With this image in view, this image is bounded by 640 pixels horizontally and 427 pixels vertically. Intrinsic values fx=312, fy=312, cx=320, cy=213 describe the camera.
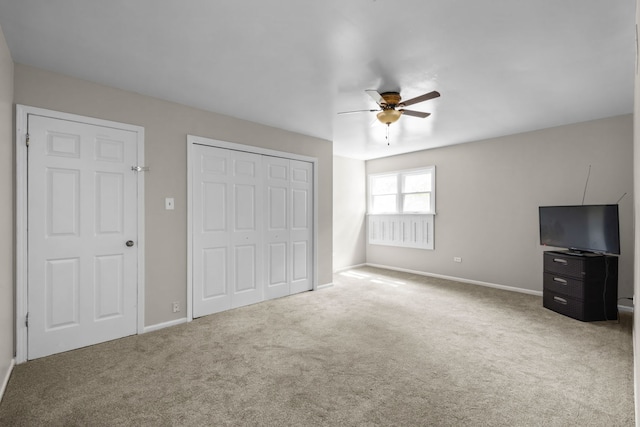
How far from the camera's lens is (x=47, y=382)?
2312mm

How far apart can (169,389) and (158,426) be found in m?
0.40

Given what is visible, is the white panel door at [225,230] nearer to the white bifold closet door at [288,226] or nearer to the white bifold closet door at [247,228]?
the white bifold closet door at [247,228]

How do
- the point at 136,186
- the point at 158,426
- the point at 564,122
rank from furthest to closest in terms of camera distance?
the point at 564,122
the point at 136,186
the point at 158,426

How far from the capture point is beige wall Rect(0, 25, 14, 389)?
2205mm

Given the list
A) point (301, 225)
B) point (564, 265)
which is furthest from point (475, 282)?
point (301, 225)

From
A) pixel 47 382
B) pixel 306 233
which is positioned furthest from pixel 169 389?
pixel 306 233

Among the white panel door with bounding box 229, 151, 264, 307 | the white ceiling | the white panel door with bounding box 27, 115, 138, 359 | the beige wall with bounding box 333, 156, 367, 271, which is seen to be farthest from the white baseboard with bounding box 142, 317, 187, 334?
the beige wall with bounding box 333, 156, 367, 271

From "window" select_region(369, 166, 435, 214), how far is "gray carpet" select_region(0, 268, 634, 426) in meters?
2.77

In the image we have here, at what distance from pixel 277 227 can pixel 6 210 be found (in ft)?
9.14

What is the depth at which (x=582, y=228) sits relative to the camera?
3775mm

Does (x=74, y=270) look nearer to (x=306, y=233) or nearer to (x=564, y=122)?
(x=306, y=233)

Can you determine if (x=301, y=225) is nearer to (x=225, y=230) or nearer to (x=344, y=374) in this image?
(x=225, y=230)

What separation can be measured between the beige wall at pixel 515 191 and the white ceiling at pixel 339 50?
637 mm

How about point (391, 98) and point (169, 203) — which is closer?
point (391, 98)
